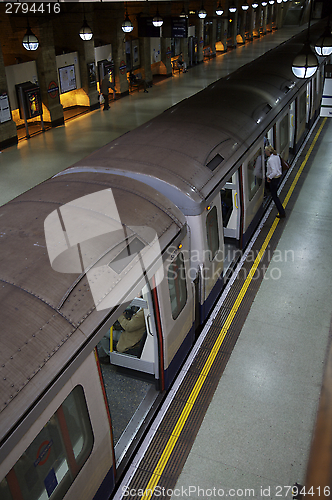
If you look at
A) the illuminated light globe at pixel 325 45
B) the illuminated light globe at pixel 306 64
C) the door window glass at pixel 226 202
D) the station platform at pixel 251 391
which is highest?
the illuminated light globe at pixel 325 45

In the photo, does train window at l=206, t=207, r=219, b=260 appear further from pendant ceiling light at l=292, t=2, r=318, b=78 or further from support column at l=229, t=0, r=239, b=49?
support column at l=229, t=0, r=239, b=49

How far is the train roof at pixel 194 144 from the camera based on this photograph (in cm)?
518

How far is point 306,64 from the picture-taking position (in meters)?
8.20

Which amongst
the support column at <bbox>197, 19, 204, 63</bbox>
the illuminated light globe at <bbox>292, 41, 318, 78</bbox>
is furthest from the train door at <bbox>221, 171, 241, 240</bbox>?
the support column at <bbox>197, 19, 204, 63</bbox>

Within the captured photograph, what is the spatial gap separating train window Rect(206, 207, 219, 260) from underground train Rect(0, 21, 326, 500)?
0.03 m

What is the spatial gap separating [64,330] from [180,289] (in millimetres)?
2238

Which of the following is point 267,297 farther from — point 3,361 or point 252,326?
point 3,361

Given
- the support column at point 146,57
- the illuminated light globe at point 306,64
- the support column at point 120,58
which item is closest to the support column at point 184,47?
the support column at point 146,57

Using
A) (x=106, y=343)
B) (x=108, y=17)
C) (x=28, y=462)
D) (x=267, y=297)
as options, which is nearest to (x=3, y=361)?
(x=28, y=462)

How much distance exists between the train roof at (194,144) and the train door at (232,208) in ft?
2.05

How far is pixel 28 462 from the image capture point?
2.89m

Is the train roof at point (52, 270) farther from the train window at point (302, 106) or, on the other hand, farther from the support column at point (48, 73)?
the support column at point (48, 73)

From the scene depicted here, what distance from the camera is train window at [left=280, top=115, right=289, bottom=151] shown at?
10.5 m

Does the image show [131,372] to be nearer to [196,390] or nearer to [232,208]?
[196,390]
